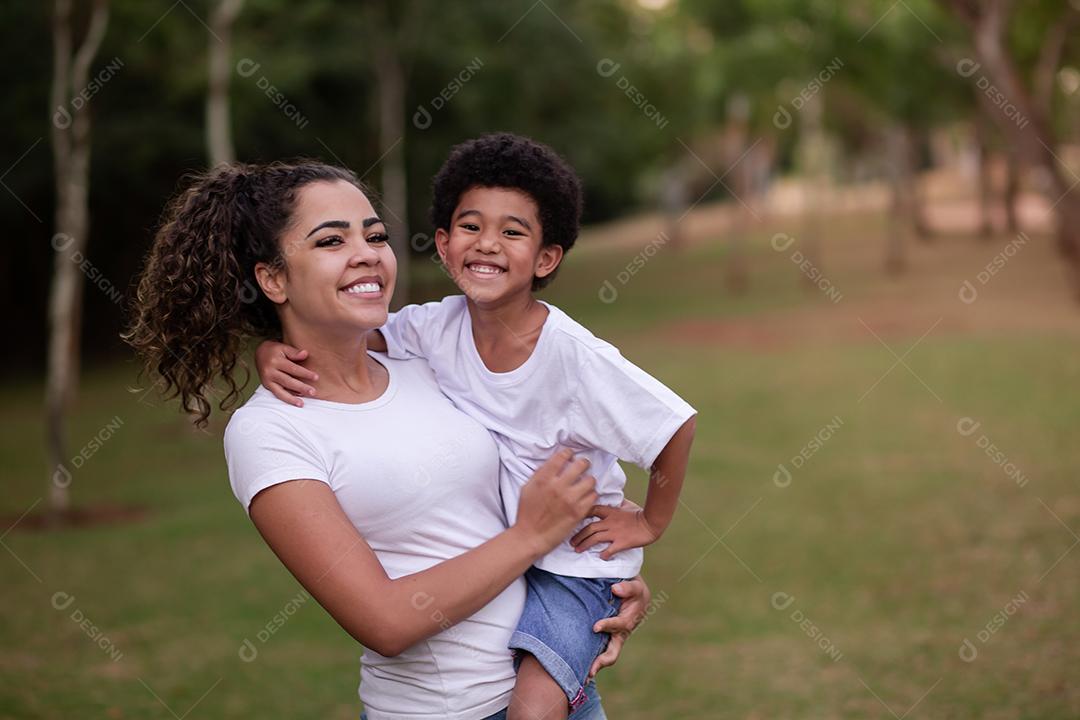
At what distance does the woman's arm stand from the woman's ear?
0.45m

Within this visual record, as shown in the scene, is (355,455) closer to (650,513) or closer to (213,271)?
(213,271)

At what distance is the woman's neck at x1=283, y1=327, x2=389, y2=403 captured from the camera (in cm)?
235

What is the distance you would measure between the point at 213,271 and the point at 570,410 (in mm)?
814

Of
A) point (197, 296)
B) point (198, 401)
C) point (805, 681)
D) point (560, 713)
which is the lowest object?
point (805, 681)

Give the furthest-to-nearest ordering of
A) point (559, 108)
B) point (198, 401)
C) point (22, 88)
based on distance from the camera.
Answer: point (559, 108) < point (22, 88) < point (198, 401)

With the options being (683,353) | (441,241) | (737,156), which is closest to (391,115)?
(683,353)

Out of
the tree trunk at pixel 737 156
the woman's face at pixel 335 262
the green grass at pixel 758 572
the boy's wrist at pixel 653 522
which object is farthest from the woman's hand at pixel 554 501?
the tree trunk at pixel 737 156

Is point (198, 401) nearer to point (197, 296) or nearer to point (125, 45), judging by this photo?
point (197, 296)

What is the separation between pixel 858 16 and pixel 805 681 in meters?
19.9

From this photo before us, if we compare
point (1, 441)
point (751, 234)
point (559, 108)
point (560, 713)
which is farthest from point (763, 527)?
point (751, 234)

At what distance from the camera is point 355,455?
87.0 inches

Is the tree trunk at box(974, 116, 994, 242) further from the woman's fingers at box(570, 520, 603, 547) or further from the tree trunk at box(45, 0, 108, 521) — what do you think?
the woman's fingers at box(570, 520, 603, 547)

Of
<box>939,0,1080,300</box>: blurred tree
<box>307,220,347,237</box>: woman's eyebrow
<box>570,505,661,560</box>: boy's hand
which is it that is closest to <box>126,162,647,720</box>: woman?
<box>307,220,347,237</box>: woman's eyebrow

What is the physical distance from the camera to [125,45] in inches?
638
